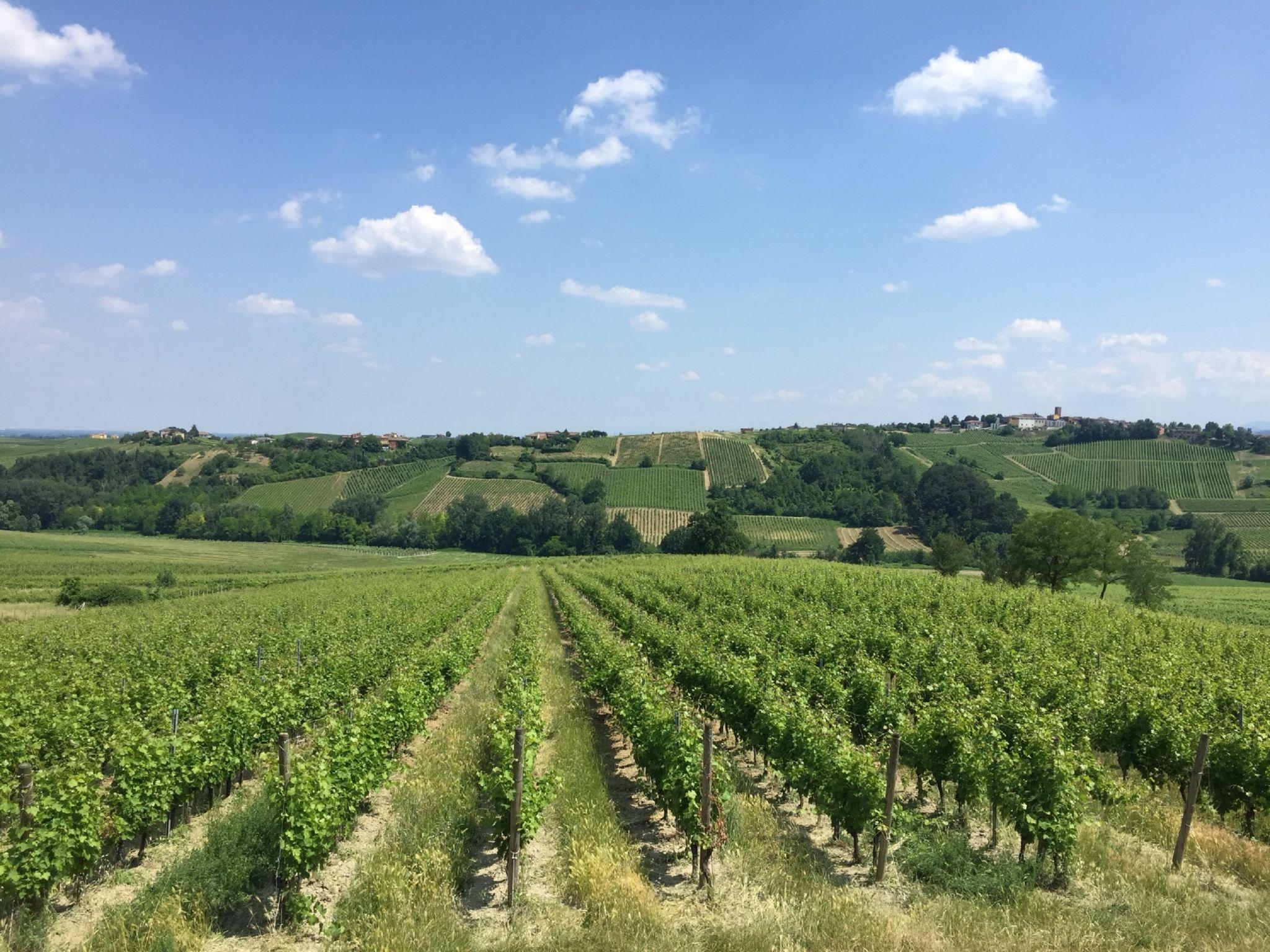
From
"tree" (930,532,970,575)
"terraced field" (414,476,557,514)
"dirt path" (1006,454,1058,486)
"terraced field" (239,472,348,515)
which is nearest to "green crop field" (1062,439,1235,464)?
"dirt path" (1006,454,1058,486)

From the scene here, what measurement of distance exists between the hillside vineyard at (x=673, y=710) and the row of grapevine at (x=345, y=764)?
0.05 meters

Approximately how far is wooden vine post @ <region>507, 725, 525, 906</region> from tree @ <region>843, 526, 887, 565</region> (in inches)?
3297

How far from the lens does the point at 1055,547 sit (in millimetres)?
44188

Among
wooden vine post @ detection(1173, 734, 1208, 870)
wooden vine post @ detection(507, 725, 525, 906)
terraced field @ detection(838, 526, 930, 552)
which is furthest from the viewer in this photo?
terraced field @ detection(838, 526, 930, 552)

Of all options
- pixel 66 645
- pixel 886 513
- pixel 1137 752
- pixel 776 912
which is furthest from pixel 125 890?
pixel 886 513

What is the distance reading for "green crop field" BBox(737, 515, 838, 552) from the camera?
310 ft

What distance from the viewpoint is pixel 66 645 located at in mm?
20781

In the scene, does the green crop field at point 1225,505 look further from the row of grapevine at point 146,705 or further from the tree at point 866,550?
the row of grapevine at point 146,705

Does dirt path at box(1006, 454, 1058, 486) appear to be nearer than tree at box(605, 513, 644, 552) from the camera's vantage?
No

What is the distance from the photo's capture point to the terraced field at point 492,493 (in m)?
113

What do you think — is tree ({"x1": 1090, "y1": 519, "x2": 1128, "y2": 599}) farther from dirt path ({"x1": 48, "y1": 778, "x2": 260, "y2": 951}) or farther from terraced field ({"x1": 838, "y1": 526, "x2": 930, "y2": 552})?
dirt path ({"x1": 48, "y1": 778, "x2": 260, "y2": 951})

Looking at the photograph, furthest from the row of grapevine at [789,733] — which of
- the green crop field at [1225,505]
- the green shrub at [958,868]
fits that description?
the green crop field at [1225,505]

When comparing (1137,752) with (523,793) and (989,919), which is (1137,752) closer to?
(989,919)

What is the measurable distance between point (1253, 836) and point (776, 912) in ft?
26.5
